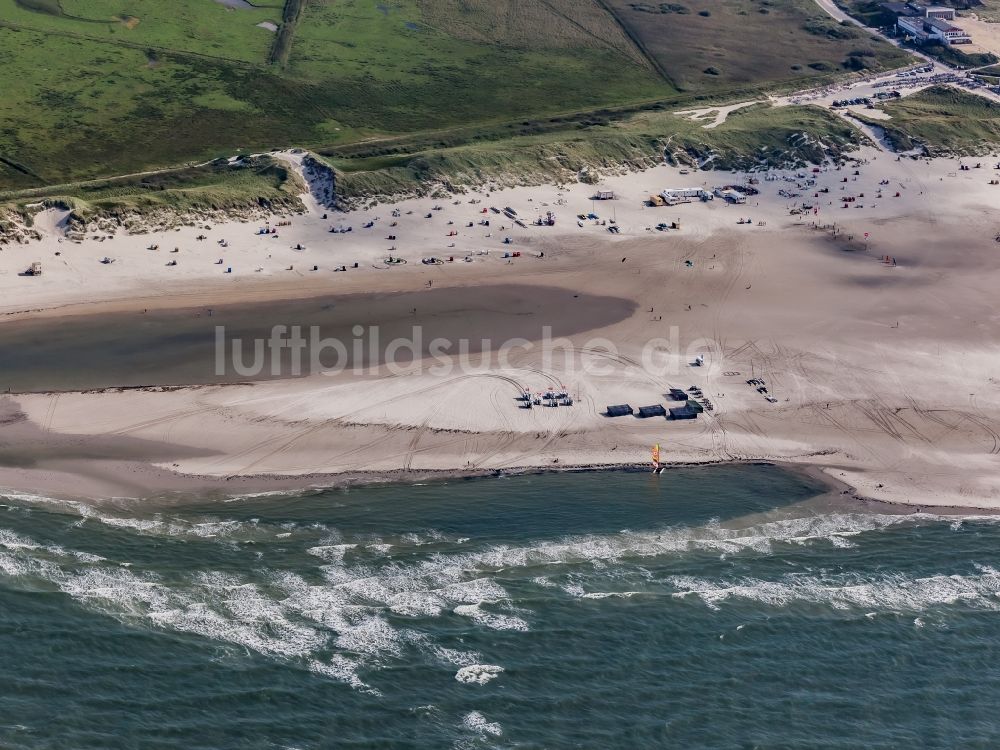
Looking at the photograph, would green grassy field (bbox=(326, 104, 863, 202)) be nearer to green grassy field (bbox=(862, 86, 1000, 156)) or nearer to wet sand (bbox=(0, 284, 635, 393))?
green grassy field (bbox=(862, 86, 1000, 156))

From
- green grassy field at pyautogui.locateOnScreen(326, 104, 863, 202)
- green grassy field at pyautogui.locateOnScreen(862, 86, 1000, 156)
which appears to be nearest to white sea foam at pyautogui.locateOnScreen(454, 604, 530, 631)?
green grassy field at pyautogui.locateOnScreen(326, 104, 863, 202)

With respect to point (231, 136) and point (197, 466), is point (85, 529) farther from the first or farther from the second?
point (231, 136)

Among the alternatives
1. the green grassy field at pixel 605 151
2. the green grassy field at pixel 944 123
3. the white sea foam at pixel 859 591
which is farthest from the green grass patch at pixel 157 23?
the white sea foam at pixel 859 591

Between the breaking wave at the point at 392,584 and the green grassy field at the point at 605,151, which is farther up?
the green grassy field at the point at 605,151

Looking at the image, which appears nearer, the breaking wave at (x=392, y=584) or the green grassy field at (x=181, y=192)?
the breaking wave at (x=392, y=584)

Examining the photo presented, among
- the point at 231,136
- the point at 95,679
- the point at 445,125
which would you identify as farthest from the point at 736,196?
the point at 95,679

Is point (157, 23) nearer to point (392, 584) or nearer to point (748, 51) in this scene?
point (748, 51)

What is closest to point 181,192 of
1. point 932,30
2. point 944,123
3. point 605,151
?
point 605,151

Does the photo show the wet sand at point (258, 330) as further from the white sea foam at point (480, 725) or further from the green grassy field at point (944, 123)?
the green grassy field at point (944, 123)
